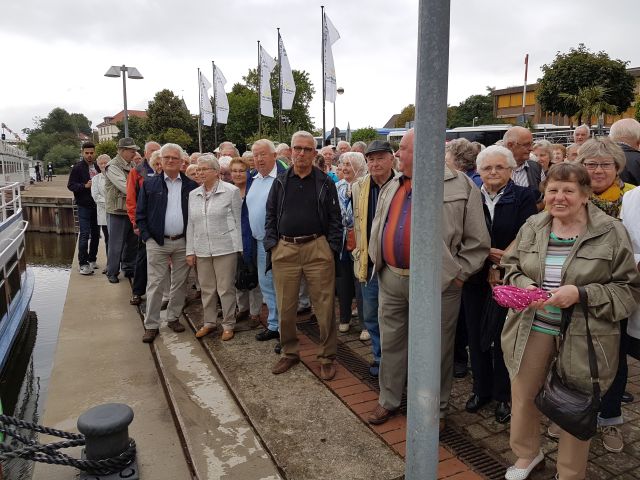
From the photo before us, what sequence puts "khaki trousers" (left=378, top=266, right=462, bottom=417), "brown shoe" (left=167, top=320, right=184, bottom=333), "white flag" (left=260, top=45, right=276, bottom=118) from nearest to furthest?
"khaki trousers" (left=378, top=266, right=462, bottom=417), "brown shoe" (left=167, top=320, right=184, bottom=333), "white flag" (left=260, top=45, right=276, bottom=118)

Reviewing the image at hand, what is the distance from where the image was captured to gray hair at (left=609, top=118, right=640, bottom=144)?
383 cm

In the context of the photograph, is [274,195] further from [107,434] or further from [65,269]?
[65,269]

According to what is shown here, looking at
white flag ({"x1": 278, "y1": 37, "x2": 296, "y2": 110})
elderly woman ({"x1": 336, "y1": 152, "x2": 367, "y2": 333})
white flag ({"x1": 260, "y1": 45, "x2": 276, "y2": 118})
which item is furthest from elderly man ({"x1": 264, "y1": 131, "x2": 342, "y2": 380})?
white flag ({"x1": 260, "y1": 45, "x2": 276, "y2": 118})

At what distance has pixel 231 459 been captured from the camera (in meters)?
3.09

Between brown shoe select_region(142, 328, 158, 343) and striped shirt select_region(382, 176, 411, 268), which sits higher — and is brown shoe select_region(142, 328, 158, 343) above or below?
below

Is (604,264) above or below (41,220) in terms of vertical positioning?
above

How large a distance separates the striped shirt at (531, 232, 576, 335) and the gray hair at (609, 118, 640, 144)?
1869 mm

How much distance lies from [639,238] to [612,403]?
1.09 meters

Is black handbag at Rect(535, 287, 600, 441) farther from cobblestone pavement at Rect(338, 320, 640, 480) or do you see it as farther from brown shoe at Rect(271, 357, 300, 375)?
brown shoe at Rect(271, 357, 300, 375)

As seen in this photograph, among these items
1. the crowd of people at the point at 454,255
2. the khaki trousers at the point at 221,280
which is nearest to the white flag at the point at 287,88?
the crowd of people at the point at 454,255

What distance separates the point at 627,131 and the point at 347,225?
2437mm

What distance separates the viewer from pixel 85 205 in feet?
28.1

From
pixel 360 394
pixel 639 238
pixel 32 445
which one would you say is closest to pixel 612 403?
pixel 639 238

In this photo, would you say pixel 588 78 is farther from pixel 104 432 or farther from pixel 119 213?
pixel 104 432
